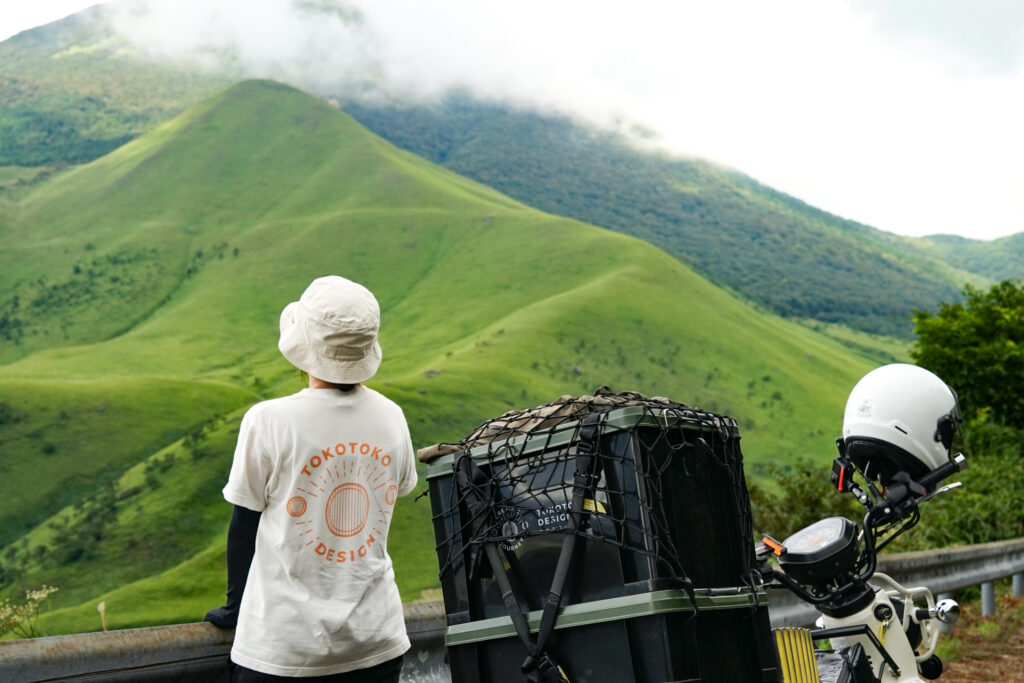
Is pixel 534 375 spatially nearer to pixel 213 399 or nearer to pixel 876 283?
pixel 213 399

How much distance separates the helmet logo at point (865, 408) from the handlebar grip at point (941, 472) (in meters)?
0.34

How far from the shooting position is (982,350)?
2286 centimetres

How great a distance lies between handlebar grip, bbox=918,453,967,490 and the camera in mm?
4289

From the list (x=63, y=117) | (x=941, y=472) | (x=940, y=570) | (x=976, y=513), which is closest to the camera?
(x=941, y=472)

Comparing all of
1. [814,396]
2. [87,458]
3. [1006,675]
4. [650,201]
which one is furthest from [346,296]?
[650,201]

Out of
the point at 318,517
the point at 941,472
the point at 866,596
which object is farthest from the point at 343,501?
the point at 941,472

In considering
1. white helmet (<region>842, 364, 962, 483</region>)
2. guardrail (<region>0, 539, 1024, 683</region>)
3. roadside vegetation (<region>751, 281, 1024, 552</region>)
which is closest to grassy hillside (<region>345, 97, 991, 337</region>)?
roadside vegetation (<region>751, 281, 1024, 552</region>)

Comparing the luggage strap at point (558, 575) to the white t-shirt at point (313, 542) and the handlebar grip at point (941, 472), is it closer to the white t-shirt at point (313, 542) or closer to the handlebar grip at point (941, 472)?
the white t-shirt at point (313, 542)

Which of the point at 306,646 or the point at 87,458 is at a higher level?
the point at 306,646

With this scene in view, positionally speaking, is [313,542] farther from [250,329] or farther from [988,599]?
[250,329]

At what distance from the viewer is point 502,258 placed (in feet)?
414

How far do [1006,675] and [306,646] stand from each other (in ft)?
22.1

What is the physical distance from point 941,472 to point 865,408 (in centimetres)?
40

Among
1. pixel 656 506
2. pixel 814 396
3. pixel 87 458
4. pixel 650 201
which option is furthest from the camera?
pixel 650 201
